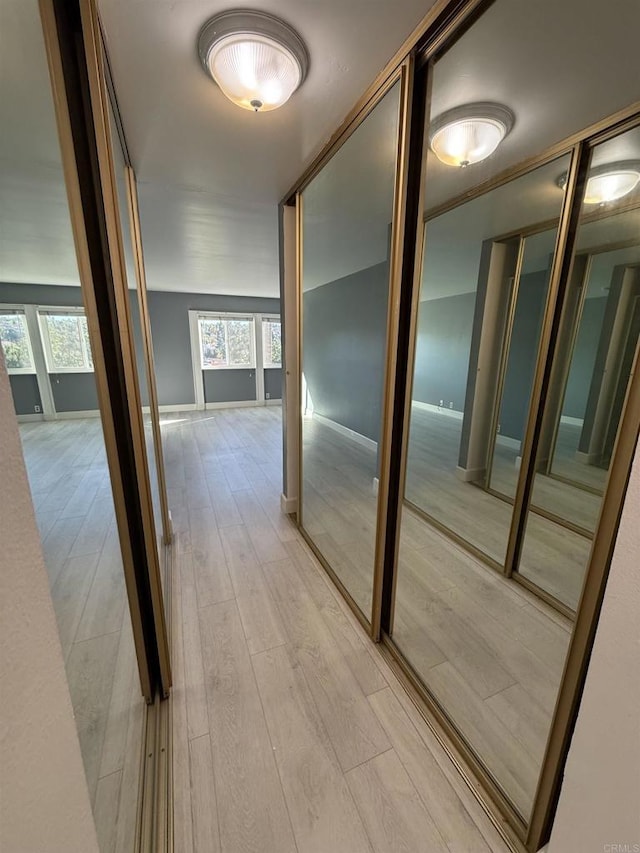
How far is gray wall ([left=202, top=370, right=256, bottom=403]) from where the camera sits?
23.5 ft

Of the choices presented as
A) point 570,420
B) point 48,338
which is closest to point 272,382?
point 48,338

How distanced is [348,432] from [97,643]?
3271 millimetres

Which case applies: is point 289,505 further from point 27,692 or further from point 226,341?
point 226,341

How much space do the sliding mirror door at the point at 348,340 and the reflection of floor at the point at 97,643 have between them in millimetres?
1112

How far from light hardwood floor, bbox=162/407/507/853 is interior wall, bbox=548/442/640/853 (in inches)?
19.7

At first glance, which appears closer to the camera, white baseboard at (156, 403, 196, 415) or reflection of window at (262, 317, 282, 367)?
white baseboard at (156, 403, 196, 415)

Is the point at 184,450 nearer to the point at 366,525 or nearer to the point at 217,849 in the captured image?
the point at 366,525

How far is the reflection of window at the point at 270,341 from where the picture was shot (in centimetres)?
732

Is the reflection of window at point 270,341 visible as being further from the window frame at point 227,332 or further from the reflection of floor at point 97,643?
the reflection of floor at point 97,643

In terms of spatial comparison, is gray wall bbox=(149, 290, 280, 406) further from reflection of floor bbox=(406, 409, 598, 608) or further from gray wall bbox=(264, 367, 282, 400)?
reflection of floor bbox=(406, 409, 598, 608)

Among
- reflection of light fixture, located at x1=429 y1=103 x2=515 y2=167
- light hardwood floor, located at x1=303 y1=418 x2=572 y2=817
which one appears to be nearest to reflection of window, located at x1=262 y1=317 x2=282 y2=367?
light hardwood floor, located at x1=303 y1=418 x2=572 y2=817

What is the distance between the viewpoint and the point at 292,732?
1.26 m

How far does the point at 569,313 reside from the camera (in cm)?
169

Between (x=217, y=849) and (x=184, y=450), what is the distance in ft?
13.3
